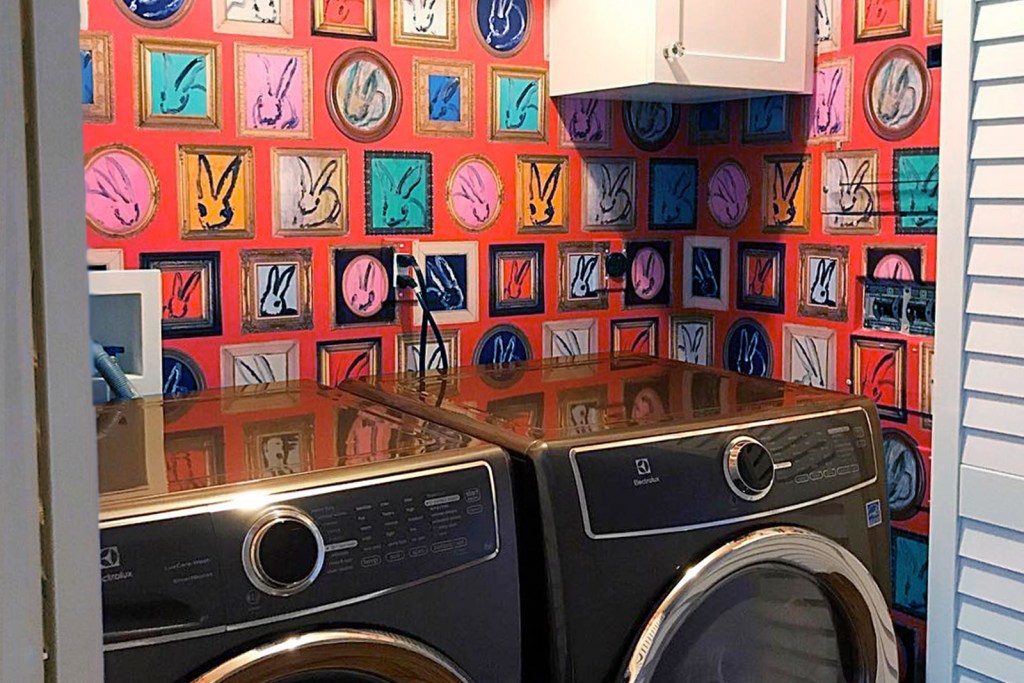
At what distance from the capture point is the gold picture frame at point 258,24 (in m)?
1.96

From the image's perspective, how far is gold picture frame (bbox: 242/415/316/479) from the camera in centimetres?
134

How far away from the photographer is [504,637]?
1.41 meters

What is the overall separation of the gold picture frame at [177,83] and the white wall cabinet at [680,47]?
0.73 meters

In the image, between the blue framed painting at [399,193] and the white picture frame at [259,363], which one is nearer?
the white picture frame at [259,363]

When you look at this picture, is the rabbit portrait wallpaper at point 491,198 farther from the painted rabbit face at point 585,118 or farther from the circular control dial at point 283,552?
the circular control dial at point 283,552

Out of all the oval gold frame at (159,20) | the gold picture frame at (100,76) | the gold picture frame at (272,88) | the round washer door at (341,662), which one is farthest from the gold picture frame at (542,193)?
the round washer door at (341,662)

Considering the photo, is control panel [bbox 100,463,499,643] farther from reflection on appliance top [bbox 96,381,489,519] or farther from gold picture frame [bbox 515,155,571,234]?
gold picture frame [bbox 515,155,571,234]

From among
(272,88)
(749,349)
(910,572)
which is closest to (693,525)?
(910,572)

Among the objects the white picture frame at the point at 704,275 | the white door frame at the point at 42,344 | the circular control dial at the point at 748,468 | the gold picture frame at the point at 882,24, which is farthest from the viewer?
the white picture frame at the point at 704,275

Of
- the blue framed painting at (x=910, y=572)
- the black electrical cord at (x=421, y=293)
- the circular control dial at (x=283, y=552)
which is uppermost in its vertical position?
the black electrical cord at (x=421, y=293)

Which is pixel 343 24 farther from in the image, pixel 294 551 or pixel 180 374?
pixel 294 551

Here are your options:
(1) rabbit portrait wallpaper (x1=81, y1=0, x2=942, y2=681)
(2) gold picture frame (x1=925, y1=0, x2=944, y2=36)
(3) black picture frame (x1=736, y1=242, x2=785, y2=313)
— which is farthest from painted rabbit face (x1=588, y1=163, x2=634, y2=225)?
(2) gold picture frame (x1=925, y1=0, x2=944, y2=36)

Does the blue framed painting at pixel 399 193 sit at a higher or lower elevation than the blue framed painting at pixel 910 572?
higher

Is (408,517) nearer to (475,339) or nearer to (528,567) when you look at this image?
(528,567)
